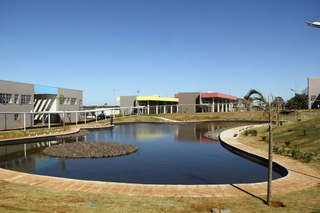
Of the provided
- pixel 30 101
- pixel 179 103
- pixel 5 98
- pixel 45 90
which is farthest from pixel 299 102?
pixel 5 98

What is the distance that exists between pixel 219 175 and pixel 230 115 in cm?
5133

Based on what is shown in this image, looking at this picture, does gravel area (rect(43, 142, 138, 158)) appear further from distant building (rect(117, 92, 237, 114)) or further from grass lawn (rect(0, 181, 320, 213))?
distant building (rect(117, 92, 237, 114))

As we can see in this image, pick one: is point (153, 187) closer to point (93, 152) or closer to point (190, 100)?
point (93, 152)

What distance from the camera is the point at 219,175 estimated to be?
43.0ft

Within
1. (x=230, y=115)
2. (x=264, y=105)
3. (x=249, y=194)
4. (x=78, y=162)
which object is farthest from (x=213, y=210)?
(x=230, y=115)

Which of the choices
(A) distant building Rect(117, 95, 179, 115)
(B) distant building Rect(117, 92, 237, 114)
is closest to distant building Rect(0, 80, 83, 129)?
(A) distant building Rect(117, 95, 179, 115)

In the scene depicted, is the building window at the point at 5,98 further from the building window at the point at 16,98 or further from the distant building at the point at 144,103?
the distant building at the point at 144,103

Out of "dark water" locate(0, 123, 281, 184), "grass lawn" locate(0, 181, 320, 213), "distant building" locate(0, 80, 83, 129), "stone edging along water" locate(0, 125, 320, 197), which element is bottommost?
"dark water" locate(0, 123, 281, 184)

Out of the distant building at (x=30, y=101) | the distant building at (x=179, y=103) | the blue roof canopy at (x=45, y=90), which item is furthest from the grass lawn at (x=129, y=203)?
the distant building at (x=179, y=103)

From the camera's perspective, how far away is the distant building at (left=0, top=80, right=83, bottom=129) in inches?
1348

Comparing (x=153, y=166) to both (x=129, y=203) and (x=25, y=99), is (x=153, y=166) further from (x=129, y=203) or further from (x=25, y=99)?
(x=25, y=99)

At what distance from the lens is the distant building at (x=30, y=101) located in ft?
112

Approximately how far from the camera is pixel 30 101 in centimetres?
3897

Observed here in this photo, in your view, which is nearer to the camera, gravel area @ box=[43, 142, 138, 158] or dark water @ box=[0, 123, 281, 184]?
dark water @ box=[0, 123, 281, 184]
